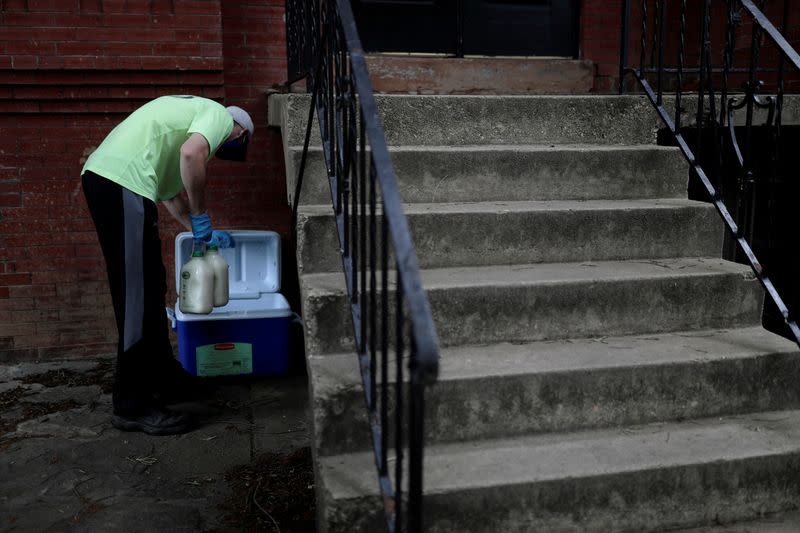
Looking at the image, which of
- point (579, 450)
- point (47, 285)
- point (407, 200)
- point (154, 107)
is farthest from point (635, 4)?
point (47, 285)

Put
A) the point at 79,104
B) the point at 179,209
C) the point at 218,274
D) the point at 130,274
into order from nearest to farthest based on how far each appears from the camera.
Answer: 1. the point at 130,274
2. the point at 218,274
3. the point at 179,209
4. the point at 79,104

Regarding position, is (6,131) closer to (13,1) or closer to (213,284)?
(13,1)

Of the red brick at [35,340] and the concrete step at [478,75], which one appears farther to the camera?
the concrete step at [478,75]

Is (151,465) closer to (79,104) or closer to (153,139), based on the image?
(153,139)

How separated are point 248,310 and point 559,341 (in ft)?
7.73

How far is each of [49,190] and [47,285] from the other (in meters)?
0.66

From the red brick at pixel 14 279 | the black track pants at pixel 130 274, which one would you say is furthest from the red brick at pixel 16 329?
the black track pants at pixel 130 274

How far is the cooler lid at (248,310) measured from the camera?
4.58 metres

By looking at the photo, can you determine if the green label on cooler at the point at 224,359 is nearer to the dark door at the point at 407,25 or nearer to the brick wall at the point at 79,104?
the brick wall at the point at 79,104

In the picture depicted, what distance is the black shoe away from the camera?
3.93 meters

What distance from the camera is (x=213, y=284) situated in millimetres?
4285

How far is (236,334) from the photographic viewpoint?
4695mm

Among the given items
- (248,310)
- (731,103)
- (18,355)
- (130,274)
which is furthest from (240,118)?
(731,103)

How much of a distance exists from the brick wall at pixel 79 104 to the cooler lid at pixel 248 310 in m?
0.68
